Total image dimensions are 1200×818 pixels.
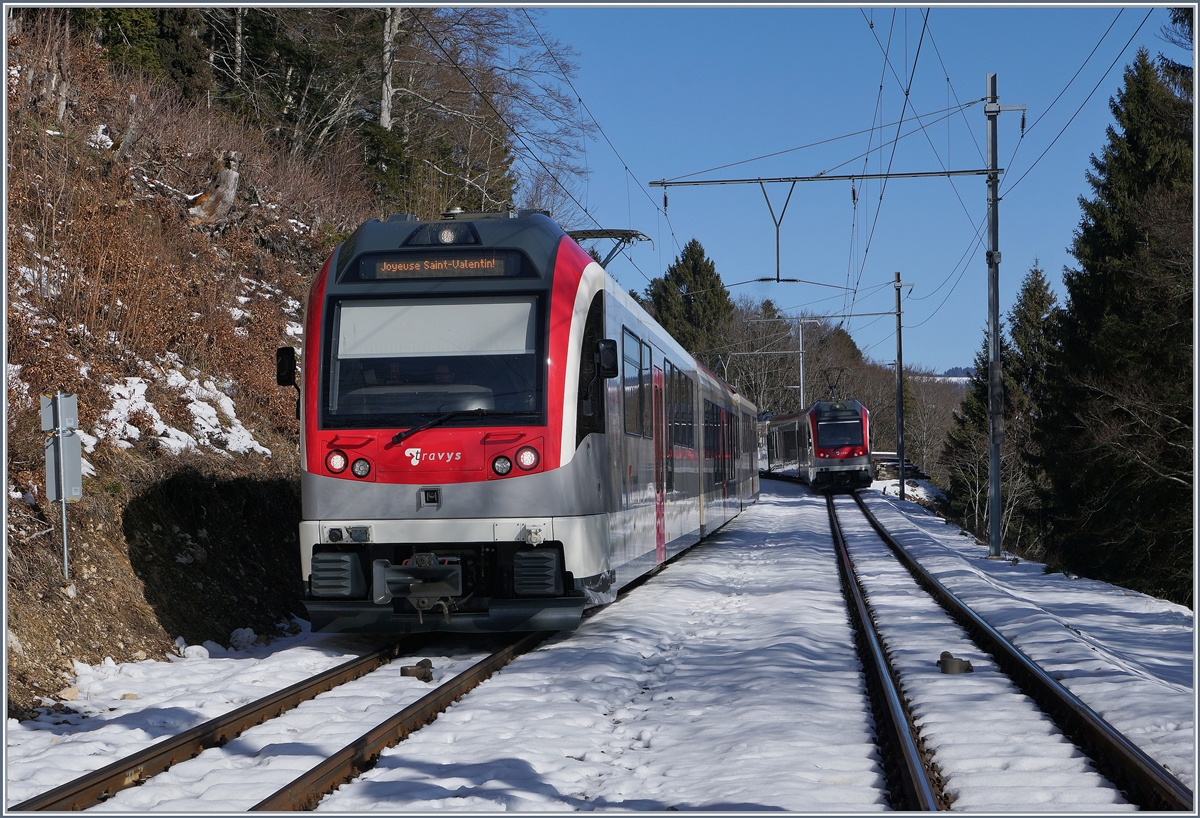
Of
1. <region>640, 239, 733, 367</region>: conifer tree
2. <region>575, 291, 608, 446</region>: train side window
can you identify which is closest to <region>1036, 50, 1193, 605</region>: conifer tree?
<region>575, 291, 608, 446</region>: train side window

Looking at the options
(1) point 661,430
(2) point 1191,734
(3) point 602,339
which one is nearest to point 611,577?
(3) point 602,339

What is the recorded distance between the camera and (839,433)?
41.1 m

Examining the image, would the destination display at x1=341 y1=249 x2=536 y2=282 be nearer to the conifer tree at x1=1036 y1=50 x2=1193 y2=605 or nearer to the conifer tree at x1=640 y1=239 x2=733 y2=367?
the conifer tree at x1=1036 y1=50 x2=1193 y2=605

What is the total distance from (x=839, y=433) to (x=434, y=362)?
33.8 metres

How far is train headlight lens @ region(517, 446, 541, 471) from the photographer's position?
8.58 m

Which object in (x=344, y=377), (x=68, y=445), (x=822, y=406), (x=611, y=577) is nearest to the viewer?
(x=68, y=445)

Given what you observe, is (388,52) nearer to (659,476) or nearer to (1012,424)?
(659,476)

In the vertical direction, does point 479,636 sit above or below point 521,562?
below

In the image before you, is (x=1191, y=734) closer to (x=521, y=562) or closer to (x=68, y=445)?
(x=521, y=562)

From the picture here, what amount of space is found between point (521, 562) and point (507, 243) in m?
2.53

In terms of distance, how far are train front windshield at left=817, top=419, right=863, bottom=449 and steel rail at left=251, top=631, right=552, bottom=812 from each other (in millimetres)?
34009

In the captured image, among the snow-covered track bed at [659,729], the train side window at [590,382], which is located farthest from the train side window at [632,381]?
the snow-covered track bed at [659,729]

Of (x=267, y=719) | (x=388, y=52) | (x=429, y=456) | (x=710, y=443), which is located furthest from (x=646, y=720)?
(x=388, y=52)

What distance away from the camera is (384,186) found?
1157 inches
